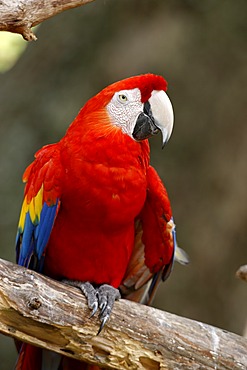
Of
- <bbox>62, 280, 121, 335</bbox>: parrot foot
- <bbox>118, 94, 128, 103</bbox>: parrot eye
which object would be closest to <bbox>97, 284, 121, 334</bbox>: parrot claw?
<bbox>62, 280, 121, 335</bbox>: parrot foot

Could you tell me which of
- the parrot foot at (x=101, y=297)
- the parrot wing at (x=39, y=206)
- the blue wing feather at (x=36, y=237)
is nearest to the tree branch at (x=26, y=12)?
the parrot wing at (x=39, y=206)

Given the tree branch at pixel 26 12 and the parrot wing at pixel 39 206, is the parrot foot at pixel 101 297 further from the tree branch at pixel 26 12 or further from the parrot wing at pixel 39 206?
the tree branch at pixel 26 12

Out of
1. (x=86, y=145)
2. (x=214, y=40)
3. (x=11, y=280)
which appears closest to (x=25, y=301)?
(x=11, y=280)

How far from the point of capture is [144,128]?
79.4 inches

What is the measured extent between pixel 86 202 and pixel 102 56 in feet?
6.04

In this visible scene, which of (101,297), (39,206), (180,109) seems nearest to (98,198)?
(39,206)

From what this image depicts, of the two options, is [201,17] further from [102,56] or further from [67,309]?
[67,309]

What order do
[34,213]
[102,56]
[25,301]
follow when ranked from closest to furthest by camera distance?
[25,301]
[34,213]
[102,56]

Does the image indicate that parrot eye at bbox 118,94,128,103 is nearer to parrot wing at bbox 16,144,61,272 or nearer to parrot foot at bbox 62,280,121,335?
parrot wing at bbox 16,144,61,272

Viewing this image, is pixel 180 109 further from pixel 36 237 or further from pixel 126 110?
pixel 36 237

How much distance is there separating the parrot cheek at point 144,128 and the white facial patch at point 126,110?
0.01 metres

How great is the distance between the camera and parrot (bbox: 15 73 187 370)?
2.00 m

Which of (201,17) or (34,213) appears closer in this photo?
(34,213)

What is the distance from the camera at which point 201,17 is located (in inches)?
140
